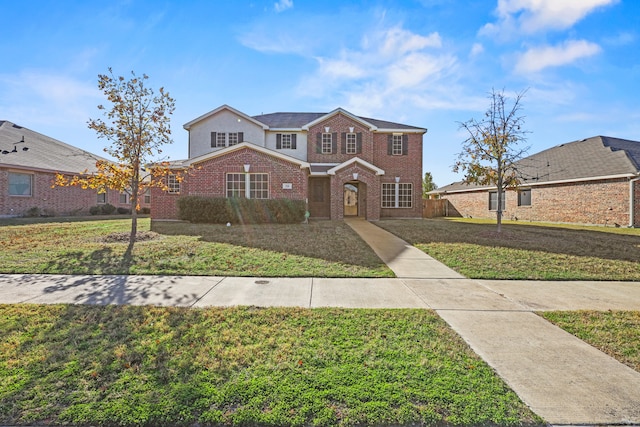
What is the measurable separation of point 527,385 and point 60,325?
5.17 m

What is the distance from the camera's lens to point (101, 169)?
9445 mm

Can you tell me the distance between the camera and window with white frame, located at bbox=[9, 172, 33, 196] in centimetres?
1914

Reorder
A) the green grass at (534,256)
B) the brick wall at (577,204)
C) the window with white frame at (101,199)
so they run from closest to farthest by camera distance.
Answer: the green grass at (534,256) < the brick wall at (577,204) < the window with white frame at (101,199)

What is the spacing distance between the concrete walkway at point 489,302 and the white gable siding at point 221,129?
663 inches

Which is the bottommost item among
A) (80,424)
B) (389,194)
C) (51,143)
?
(80,424)

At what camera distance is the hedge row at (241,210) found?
605 inches

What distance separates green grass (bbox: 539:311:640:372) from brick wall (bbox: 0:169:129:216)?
78.2 feet

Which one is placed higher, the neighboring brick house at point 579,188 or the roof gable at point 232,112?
the roof gable at point 232,112

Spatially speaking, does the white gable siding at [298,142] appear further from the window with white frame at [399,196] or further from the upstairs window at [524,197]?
the upstairs window at [524,197]

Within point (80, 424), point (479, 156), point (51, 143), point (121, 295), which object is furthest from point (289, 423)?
point (51, 143)

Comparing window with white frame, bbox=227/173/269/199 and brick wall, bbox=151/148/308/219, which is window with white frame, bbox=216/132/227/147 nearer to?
brick wall, bbox=151/148/308/219

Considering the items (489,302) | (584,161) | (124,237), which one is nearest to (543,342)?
(489,302)

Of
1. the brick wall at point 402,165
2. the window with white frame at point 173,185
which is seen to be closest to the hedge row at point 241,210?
the window with white frame at point 173,185

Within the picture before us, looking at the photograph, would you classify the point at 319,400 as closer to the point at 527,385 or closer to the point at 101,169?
the point at 527,385
